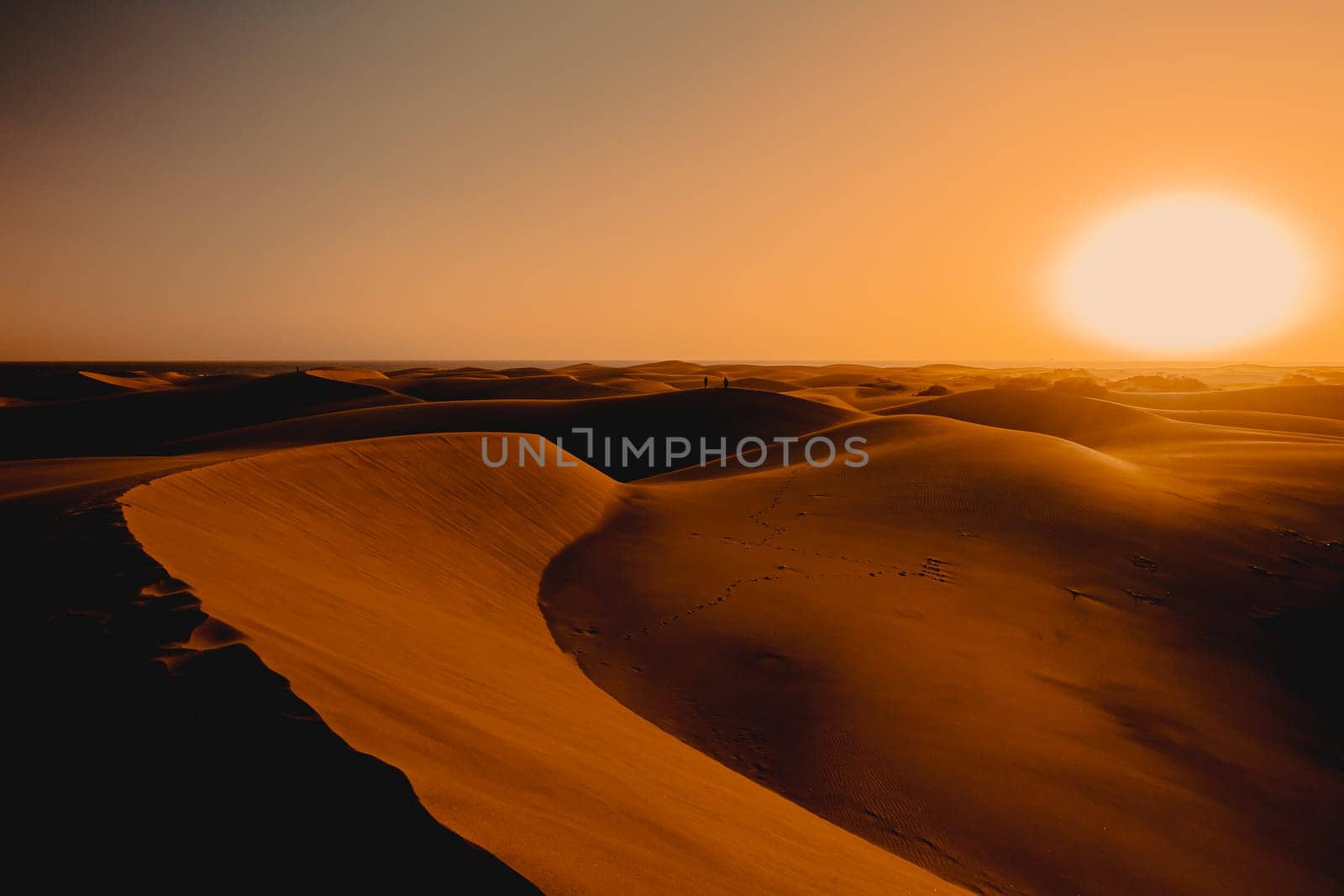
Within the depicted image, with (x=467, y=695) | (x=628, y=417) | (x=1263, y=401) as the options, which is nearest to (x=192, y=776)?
(x=467, y=695)

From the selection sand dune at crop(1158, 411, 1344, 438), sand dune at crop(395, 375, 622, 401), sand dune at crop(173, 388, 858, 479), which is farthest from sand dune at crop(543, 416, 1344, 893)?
sand dune at crop(395, 375, 622, 401)

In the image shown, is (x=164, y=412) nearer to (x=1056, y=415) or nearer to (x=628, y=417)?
(x=628, y=417)

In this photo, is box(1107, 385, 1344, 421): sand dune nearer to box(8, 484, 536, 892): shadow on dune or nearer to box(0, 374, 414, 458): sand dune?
box(8, 484, 536, 892): shadow on dune

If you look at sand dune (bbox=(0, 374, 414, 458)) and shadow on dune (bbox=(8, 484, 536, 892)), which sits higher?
shadow on dune (bbox=(8, 484, 536, 892))

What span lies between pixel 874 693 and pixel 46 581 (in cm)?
726

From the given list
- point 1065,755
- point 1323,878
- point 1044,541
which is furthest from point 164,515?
point 1044,541

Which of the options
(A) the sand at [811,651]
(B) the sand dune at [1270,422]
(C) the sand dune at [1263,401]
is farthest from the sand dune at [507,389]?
(C) the sand dune at [1263,401]

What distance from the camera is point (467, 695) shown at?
477 cm

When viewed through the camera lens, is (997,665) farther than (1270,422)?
No

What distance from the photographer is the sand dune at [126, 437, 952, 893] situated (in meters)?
3.03

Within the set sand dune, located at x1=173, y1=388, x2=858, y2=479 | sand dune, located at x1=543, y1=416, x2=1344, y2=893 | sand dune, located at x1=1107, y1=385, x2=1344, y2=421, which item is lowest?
sand dune, located at x1=543, y1=416, x2=1344, y2=893

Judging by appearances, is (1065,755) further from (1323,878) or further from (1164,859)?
(1323,878)

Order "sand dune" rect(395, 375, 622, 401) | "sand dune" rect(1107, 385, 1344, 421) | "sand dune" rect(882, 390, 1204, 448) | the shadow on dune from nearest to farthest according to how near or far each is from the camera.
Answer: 1. the shadow on dune
2. "sand dune" rect(882, 390, 1204, 448)
3. "sand dune" rect(1107, 385, 1344, 421)
4. "sand dune" rect(395, 375, 622, 401)

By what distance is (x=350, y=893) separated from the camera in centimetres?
228
